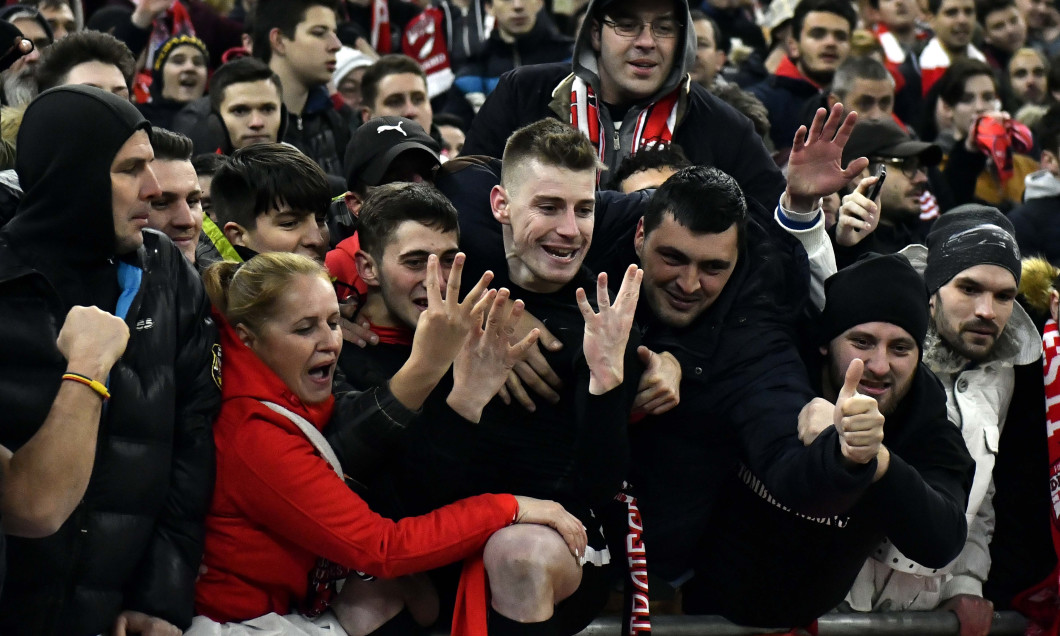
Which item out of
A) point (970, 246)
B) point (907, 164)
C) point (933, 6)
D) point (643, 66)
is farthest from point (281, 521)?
point (933, 6)

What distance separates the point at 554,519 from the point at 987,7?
8405 mm

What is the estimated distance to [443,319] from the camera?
10.9 feet

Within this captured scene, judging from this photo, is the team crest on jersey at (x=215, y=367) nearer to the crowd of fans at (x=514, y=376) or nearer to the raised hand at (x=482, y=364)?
the crowd of fans at (x=514, y=376)

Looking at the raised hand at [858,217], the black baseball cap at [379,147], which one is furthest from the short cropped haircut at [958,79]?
the black baseball cap at [379,147]

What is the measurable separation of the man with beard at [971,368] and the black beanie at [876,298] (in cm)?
52

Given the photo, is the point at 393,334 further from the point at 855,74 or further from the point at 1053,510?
the point at 855,74

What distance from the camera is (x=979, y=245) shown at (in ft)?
14.9

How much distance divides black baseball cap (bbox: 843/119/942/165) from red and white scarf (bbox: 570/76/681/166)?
140 centimetres

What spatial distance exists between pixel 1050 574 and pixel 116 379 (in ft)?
10.4

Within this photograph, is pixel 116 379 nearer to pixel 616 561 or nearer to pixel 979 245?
pixel 616 561

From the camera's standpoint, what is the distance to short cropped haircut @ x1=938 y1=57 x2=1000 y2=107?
310 inches

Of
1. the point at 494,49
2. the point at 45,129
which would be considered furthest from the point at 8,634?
the point at 494,49

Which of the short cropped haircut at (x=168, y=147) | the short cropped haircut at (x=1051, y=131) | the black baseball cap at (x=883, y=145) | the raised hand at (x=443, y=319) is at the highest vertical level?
the short cropped haircut at (x=168, y=147)

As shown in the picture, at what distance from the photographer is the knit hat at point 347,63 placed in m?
7.42
